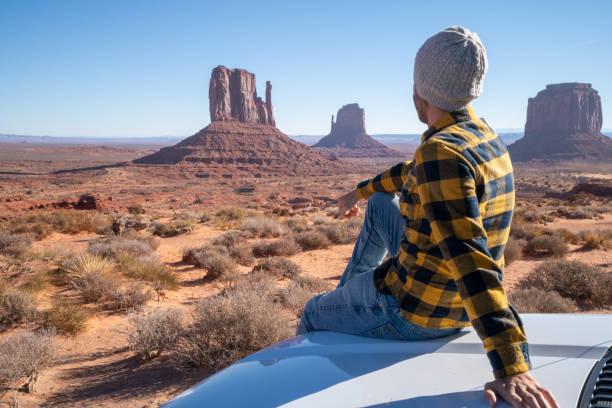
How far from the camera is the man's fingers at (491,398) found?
34.6 inches

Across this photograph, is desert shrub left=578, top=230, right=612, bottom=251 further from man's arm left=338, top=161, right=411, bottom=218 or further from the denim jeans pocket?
the denim jeans pocket

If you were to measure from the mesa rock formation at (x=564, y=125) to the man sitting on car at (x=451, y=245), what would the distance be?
95.0m

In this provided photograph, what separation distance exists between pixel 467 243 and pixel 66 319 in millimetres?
4583

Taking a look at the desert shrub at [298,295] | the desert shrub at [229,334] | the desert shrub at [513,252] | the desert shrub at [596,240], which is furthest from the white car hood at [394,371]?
the desert shrub at [596,240]

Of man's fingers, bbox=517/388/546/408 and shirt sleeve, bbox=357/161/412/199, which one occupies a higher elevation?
shirt sleeve, bbox=357/161/412/199

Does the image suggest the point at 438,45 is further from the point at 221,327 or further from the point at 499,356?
the point at 221,327

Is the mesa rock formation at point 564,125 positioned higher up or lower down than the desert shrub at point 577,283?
higher up

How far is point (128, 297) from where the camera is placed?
4.77m

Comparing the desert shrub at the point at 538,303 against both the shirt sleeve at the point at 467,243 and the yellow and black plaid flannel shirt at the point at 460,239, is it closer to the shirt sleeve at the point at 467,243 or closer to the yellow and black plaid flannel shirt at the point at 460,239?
the yellow and black plaid flannel shirt at the point at 460,239

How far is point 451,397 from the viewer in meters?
0.94

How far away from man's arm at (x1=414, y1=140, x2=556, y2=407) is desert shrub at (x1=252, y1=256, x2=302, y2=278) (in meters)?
5.79

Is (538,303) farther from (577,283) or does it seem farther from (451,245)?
(451,245)

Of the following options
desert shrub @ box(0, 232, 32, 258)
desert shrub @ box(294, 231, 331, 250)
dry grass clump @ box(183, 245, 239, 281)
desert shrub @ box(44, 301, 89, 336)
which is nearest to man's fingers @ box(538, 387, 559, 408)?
desert shrub @ box(44, 301, 89, 336)

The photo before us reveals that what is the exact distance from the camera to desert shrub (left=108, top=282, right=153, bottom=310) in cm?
477
